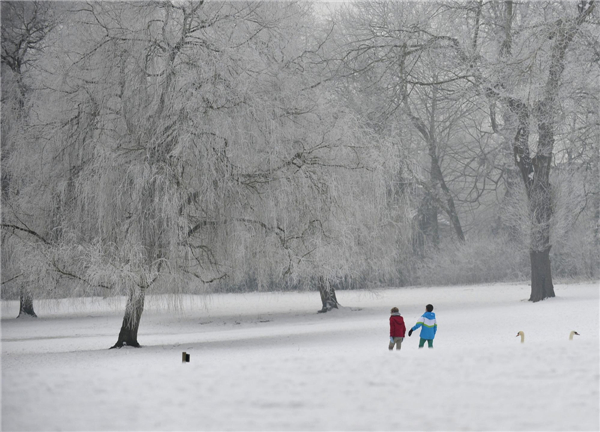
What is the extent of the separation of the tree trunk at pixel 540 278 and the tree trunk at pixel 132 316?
44.0 ft

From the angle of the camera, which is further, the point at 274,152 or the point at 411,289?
the point at 411,289

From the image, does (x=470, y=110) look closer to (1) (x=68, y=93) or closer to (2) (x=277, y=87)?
(2) (x=277, y=87)

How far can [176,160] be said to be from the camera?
15.7m

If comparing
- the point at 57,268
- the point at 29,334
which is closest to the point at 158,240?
the point at 57,268

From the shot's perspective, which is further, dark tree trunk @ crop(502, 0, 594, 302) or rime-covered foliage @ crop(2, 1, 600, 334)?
dark tree trunk @ crop(502, 0, 594, 302)

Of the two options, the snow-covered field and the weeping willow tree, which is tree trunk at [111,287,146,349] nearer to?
the weeping willow tree

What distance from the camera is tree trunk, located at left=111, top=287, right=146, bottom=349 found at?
15.5 meters

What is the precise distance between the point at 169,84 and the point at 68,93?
2122 mm

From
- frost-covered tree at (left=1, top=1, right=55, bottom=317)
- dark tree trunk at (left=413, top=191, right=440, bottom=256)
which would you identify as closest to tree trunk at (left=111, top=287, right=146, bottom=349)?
frost-covered tree at (left=1, top=1, right=55, bottom=317)

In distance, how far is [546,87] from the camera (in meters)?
21.0

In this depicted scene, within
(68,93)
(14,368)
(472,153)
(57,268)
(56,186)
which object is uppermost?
(472,153)

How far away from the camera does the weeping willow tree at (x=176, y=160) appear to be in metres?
15.6

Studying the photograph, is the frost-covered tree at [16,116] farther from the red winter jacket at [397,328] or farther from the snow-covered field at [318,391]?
the red winter jacket at [397,328]

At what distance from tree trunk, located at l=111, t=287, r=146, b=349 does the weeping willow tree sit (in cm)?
5
